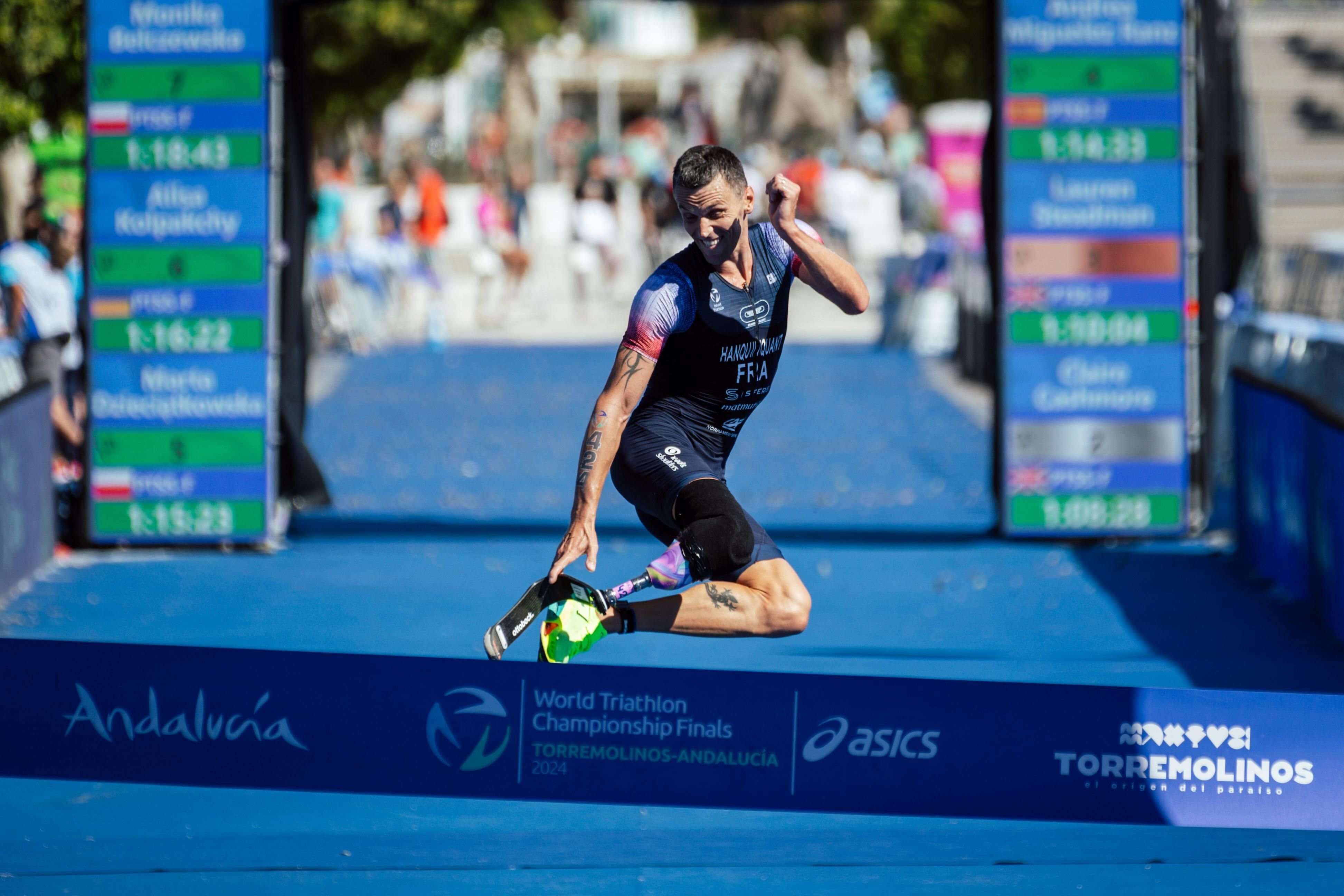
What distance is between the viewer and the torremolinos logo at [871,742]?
5258mm

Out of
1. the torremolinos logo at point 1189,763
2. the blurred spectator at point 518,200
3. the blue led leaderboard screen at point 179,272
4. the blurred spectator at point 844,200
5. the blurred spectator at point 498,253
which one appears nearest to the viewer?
the torremolinos logo at point 1189,763

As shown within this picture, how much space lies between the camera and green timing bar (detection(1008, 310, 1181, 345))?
36.4ft

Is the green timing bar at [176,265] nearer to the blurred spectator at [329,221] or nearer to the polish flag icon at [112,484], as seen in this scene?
the polish flag icon at [112,484]

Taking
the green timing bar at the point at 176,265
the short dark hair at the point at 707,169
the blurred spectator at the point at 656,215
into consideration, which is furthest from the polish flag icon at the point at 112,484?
the blurred spectator at the point at 656,215

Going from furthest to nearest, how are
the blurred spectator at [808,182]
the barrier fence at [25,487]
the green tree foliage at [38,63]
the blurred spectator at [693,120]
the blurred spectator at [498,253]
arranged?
the blurred spectator at [693,120] → the blurred spectator at [808,182] → the blurred spectator at [498,253] → the green tree foliage at [38,63] → the barrier fence at [25,487]

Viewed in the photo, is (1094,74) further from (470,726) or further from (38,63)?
(38,63)

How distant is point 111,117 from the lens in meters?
10.8

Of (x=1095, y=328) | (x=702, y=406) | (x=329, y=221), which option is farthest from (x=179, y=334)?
(x=329, y=221)

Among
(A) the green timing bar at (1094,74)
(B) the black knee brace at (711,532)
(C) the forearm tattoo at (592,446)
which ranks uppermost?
(A) the green timing bar at (1094,74)

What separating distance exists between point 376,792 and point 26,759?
1.10 metres

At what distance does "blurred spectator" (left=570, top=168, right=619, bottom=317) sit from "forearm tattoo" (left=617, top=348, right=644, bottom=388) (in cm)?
2145

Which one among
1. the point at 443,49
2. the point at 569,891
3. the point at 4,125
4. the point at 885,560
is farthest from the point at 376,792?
the point at 443,49

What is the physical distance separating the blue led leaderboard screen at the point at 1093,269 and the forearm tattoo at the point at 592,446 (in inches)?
220

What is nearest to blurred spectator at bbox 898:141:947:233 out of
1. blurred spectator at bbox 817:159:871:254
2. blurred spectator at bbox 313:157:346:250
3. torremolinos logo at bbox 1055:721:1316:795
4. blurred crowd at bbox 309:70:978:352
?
blurred crowd at bbox 309:70:978:352
